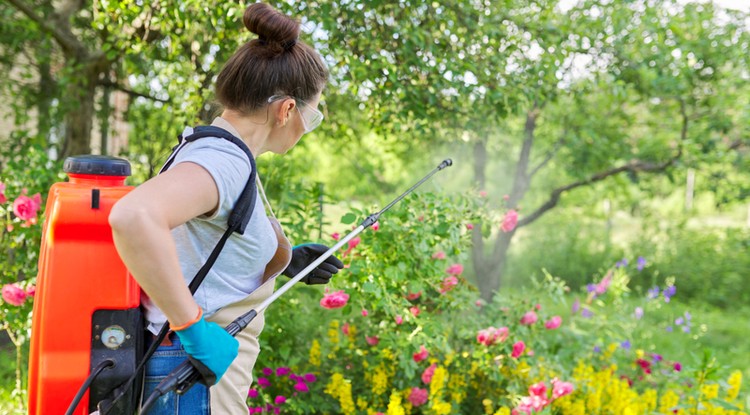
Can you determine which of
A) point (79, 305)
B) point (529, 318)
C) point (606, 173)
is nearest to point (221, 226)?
point (79, 305)

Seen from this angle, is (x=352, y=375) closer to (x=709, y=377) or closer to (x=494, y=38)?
(x=709, y=377)

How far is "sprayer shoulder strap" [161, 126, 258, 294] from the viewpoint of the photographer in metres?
1.39

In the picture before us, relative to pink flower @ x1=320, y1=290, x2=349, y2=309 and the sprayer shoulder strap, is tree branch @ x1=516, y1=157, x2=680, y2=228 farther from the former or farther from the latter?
the sprayer shoulder strap

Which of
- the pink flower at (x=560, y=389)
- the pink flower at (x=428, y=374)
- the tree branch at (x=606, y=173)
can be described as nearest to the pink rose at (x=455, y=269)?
the pink flower at (x=428, y=374)

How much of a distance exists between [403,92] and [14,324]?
2048mm

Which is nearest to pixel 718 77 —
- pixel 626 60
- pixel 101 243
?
pixel 626 60

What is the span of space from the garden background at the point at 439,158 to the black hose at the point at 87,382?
121 cm

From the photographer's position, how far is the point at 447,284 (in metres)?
3.34

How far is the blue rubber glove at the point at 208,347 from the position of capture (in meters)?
1.33

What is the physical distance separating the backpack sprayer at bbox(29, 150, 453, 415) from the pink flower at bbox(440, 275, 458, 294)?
189 cm

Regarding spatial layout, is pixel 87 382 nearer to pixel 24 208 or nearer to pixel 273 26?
pixel 273 26

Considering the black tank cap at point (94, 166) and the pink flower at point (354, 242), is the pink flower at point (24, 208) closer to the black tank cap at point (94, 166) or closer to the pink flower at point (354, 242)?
the pink flower at point (354, 242)

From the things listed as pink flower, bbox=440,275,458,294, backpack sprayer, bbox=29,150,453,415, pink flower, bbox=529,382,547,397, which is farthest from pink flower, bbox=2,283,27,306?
pink flower, bbox=529,382,547,397

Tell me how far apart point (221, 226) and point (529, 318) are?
2.39m
